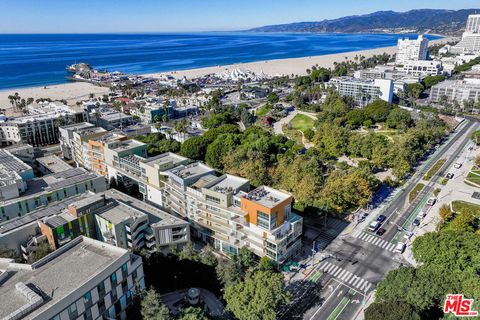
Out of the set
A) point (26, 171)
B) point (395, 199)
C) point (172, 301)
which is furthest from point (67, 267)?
point (395, 199)

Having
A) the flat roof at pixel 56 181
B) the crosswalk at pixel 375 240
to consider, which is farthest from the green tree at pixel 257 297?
the flat roof at pixel 56 181

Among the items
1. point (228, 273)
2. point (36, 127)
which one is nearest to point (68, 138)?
point (36, 127)

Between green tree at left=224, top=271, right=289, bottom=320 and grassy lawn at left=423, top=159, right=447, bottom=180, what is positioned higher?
green tree at left=224, top=271, right=289, bottom=320

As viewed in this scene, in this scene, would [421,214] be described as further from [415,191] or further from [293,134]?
[293,134]

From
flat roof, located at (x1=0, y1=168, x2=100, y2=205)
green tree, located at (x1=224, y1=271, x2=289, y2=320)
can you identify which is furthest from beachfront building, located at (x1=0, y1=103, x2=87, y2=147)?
green tree, located at (x1=224, y1=271, x2=289, y2=320)

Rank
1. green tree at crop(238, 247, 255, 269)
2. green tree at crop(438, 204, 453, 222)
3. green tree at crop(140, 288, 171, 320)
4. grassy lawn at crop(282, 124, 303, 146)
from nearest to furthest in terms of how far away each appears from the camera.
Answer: green tree at crop(140, 288, 171, 320), green tree at crop(238, 247, 255, 269), green tree at crop(438, 204, 453, 222), grassy lawn at crop(282, 124, 303, 146)

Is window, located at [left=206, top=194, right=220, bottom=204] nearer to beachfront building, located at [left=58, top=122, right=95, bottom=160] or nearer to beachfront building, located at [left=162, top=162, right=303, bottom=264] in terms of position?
beachfront building, located at [left=162, top=162, right=303, bottom=264]

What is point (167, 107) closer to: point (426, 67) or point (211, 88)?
point (211, 88)
